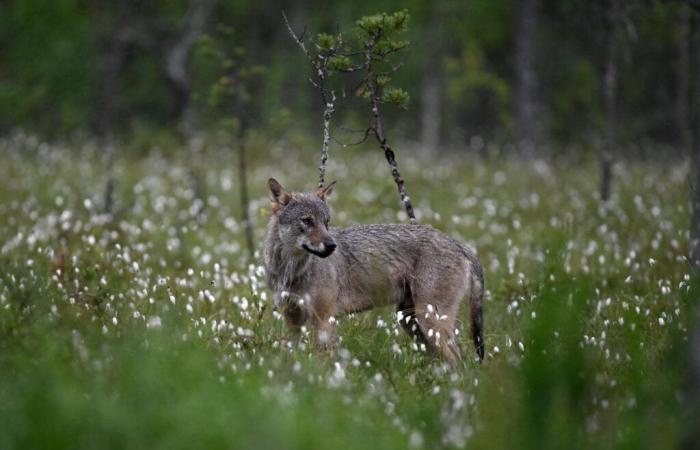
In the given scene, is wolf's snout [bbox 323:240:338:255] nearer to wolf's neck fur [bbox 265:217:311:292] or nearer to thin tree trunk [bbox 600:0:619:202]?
wolf's neck fur [bbox 265:217:311:292]

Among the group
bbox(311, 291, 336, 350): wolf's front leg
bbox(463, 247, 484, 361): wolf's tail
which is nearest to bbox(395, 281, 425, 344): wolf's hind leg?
bbox(463, 247, 484, 361): wolf's tail

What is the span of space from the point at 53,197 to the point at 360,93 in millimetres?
6897

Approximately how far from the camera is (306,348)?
23.2 ft

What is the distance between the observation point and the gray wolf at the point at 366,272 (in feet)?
25.7

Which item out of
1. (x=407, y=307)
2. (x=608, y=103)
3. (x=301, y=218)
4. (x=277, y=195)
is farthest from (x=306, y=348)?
(x=608, y=103)

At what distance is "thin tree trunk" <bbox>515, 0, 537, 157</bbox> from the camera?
21.8 metres

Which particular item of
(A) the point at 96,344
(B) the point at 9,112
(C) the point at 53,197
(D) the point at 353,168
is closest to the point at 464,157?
(D) the point at 353,168

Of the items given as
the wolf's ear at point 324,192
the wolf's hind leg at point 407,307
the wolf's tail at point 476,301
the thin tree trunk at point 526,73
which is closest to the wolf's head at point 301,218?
the wolf's ear at point 324,192

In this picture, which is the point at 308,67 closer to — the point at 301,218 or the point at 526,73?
the point at 526,73

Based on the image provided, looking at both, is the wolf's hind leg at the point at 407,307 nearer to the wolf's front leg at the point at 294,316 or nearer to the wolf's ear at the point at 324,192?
the wolf's front leg at the point at 294,316

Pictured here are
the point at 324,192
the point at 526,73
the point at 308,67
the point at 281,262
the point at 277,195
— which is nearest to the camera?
the point at 281,262

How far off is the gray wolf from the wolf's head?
10mm

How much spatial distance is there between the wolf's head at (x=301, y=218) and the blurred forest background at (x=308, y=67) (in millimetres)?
3218

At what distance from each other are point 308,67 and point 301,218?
24312mm
